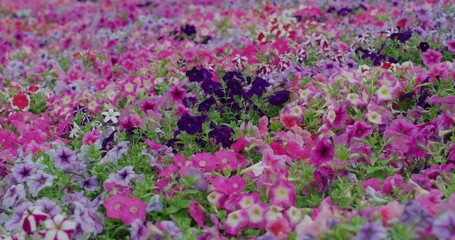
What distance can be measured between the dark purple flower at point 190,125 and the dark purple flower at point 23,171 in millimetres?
926

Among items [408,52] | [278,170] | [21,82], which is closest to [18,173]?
[278,170]

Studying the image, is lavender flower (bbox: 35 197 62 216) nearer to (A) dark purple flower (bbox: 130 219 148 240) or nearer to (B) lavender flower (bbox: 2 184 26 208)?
(B) lavender flower (bbox: 2 184 26 208)

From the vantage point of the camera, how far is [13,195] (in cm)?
366

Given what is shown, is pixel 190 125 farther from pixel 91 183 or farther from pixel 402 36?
pixel 402 36

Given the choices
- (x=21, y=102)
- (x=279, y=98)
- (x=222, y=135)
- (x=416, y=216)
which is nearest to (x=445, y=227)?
(x=416, y=216)

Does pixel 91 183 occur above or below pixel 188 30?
above

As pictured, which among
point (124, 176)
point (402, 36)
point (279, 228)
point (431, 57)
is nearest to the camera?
point (279, 228)

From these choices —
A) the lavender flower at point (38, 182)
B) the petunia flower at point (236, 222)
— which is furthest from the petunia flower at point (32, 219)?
the petunia flower at point (236, 222)

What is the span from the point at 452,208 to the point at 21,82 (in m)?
4.78

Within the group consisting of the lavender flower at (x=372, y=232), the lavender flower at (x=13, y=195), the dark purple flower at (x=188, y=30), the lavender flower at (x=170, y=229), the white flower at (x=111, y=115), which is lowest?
the dark purple flower at (x=188, y=30)

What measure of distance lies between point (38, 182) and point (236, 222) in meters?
1.21

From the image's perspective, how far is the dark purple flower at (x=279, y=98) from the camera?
179 inches

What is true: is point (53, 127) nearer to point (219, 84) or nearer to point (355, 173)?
point (219, 84)

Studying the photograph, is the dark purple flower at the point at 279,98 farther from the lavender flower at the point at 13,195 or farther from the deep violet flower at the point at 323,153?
the lavender flower at the point at 13,195
